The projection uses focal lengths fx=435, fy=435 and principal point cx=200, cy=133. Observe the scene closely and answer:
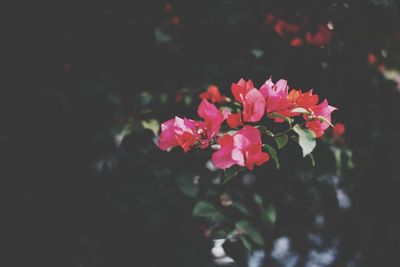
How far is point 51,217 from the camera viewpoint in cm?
210

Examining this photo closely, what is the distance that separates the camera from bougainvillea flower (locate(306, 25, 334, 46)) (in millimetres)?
1723

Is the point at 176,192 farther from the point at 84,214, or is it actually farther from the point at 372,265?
the point at 372,265

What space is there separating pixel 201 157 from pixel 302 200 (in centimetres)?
70

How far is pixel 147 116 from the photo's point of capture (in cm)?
189

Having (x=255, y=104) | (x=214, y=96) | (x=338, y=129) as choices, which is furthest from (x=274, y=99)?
(x=338, y=129)

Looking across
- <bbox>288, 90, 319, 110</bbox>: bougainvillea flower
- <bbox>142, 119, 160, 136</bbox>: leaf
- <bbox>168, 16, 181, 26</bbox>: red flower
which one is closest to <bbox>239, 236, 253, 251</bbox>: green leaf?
<bbox>142, 119, 160, 136</bbox>: leaf

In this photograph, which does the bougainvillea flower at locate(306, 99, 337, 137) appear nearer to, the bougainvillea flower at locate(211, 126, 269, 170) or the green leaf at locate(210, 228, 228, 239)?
the bougainvillea flower at locate(211, 126, 269, 170)

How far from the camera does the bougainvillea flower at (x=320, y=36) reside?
1723mm

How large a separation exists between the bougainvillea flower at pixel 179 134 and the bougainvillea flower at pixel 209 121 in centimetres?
2

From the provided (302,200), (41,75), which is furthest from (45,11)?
(302,200)

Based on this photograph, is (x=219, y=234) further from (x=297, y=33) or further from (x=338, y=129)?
(x=297, y=33)

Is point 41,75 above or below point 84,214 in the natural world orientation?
above

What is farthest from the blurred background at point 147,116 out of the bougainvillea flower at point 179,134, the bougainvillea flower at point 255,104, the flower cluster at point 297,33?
the bougainvillea flower at point 255,104

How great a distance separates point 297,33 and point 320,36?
0.11 meters
